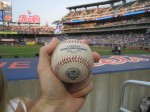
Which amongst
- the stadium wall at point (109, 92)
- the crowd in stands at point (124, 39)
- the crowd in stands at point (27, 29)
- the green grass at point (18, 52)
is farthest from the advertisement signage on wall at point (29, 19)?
the stadium wall at point (109, 92)

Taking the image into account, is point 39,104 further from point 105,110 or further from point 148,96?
point 148,96

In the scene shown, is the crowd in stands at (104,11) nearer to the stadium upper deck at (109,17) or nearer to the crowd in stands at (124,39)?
the stadium upper deck at (109,17)

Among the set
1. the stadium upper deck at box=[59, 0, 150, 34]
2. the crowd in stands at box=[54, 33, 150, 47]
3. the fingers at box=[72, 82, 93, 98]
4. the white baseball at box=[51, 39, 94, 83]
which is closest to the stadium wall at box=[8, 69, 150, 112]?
the fingers at box=[72, 82, 93, 98]

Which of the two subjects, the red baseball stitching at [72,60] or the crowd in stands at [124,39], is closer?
the red baseball stitching at [72,60]

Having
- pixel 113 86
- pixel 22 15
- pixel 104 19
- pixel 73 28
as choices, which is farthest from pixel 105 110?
pixel 22 15

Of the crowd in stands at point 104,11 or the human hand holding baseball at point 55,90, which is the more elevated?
the crowd in stands at point 104,11

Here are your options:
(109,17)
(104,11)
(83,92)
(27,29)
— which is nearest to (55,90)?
(83,92)
